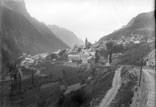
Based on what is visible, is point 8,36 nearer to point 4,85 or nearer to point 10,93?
point 4,85

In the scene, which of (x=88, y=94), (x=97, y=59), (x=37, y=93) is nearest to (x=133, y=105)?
(x=88, y=94)

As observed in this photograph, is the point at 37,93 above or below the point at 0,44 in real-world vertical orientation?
below

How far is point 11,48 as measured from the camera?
158 meters

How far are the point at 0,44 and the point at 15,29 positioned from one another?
130ft

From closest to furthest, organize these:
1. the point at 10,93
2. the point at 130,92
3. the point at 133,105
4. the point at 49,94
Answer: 1. the point at 133,105
2. the point at 130,92
3. the point at 49,94
4. the point at 10,93

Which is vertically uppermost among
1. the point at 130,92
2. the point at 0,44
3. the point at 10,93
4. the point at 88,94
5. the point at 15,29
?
the point at 15,29

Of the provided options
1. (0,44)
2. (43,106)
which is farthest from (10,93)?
(0,44)

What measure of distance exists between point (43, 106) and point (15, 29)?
142424mm

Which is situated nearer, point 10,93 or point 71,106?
point 71,106

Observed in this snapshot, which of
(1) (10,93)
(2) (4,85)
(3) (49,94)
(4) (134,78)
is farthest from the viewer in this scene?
(2) (4,85)

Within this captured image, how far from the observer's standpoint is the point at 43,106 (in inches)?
1929

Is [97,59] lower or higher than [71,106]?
higher

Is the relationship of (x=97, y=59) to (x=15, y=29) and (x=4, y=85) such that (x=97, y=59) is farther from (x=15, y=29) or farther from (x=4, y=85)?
(x=15, y=29)

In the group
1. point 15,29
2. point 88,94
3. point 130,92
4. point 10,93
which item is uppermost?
point 15,29
